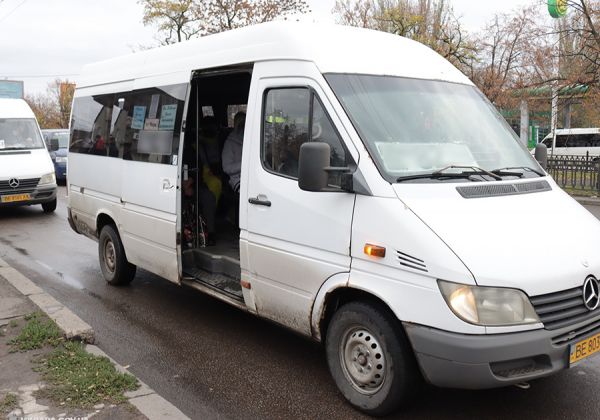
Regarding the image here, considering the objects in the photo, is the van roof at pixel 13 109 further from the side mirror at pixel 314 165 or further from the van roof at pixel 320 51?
the side mirror at pixel 314 165

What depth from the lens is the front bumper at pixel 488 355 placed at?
10.4ft

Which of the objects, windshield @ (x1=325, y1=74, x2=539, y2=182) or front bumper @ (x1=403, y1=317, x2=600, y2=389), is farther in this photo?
windshield @ (x1=325, y1=74, x2=539, y2=182)

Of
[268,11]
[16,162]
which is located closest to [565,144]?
[268,11]

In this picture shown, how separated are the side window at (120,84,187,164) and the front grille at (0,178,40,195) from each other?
21.6ft

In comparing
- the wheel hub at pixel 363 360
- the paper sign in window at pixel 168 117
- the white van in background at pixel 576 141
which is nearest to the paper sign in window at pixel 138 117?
the paper sign in window at pixel 168 117

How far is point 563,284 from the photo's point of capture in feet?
11.0

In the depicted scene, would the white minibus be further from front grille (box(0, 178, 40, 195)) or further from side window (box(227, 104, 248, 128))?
front grille (box(0, 178, 40, 195))

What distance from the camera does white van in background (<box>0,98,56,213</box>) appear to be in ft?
39.7

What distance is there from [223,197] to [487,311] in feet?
12.9

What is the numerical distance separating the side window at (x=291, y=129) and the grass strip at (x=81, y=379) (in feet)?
6.22

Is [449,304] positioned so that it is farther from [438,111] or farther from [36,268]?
[36,268]

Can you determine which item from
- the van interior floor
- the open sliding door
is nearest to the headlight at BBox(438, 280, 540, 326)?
the van interior floor

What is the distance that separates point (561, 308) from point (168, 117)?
400 centimetres

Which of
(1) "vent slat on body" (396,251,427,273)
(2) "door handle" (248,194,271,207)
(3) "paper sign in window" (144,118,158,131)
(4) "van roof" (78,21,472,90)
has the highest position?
(4) "van roof" (78,21,472,90)
